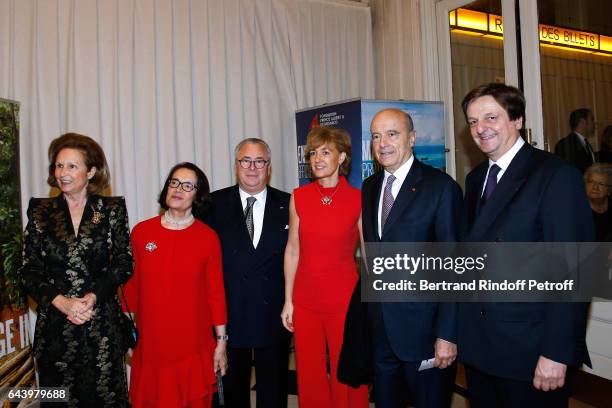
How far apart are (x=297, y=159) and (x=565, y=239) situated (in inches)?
141

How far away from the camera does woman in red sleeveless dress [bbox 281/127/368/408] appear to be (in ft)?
8.02

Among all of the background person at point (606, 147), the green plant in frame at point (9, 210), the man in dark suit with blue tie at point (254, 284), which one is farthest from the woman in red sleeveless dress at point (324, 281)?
the background person at point (606, 147)

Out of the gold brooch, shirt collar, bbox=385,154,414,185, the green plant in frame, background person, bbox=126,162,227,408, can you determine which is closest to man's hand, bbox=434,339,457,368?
shirt collar, bbox=385,154,414,185

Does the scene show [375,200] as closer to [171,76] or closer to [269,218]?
[269,218]

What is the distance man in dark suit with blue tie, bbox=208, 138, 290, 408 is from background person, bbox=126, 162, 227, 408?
5.3 inches

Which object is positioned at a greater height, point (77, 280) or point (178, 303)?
point (77, 280)

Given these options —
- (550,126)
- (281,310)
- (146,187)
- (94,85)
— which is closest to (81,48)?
(94,85)

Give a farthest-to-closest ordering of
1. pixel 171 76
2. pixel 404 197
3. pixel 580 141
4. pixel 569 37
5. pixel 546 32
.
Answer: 1. pixel 171 76
2. pixel 546 32
3. pixel 569 37
4. pixel 580 141
5. pixel 404 197

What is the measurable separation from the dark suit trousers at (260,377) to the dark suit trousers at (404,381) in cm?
73

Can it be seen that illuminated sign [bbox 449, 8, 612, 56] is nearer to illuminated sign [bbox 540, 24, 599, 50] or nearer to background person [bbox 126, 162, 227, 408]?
illuminated sign [bbox 540, 24, 599, 50]

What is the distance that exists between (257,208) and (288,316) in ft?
2.00

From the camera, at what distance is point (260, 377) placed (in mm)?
2689

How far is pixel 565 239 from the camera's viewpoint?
1657 millimetres

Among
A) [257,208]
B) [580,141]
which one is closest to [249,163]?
[257,208]
